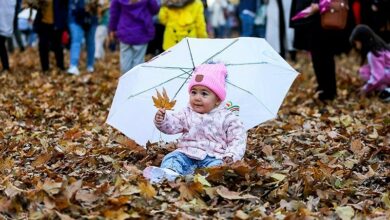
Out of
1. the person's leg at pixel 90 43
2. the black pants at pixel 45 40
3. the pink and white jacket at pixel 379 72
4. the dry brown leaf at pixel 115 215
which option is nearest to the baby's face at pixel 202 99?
the dry brown leaf at pixel 115 215

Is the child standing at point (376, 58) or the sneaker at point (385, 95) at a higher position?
the child standing at point (376, 58)

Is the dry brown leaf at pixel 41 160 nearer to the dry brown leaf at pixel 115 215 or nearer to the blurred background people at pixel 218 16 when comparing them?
the dry brown leaf at pixel 115 215

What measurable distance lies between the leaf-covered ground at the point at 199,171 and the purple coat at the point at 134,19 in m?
0.97

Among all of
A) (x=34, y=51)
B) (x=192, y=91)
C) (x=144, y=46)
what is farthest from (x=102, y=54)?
(x=192, y=91)

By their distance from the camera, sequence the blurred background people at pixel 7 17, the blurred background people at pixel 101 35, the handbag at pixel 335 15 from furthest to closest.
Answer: the blurred background people at pixel 101 35 < the blurred background people at pixel 7 17 < the handbag at pixel 335 15

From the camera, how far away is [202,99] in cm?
535

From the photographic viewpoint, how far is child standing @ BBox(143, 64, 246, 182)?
529 cm

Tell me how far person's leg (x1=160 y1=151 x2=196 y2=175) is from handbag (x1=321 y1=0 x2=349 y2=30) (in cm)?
389

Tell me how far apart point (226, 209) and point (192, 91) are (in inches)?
47.4

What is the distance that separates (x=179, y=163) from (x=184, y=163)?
55mm

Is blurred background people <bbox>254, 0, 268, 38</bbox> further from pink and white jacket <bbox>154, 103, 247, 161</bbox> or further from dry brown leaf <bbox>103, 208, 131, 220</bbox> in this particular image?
dry brown leaf <bbox>103, 208, 131, 220</bbox>

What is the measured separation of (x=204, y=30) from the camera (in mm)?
9945

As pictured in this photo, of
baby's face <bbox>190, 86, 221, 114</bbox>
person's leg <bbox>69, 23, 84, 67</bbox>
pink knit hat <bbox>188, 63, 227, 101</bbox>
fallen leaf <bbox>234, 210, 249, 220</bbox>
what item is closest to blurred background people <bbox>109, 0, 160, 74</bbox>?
person's leg <bbox>69, 23, 84, 67</bbox>

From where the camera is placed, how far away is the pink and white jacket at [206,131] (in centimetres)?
532
